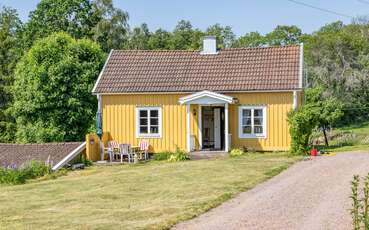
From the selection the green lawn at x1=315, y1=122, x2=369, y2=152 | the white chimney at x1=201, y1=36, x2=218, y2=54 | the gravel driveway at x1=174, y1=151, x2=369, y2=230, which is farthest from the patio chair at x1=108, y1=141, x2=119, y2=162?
the gravel driveway at x1=174, y1=151, x2=369, y2=230

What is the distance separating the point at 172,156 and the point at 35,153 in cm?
599

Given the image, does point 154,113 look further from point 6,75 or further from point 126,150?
point 6,75

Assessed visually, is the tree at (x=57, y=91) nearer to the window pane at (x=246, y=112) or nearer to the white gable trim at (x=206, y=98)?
the white gable trim at (x=206, y=98)

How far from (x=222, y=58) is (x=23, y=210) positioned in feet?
57.3

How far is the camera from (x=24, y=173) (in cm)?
2255

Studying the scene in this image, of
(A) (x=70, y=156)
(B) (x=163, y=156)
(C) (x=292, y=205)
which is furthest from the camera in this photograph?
(B) (x=163, y=156)

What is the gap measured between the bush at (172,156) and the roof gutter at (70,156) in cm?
313

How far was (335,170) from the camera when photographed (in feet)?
64.7

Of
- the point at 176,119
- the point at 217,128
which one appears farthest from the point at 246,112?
the point at 176,119

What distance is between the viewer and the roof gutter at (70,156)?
25091mm

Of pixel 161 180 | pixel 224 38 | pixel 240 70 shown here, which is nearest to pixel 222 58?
pixel 240 70

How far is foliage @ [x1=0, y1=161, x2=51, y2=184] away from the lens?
862 inches

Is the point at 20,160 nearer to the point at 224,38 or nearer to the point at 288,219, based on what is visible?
the point at 288,219

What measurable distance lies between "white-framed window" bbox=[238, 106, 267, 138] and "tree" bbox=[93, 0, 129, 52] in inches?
1061
